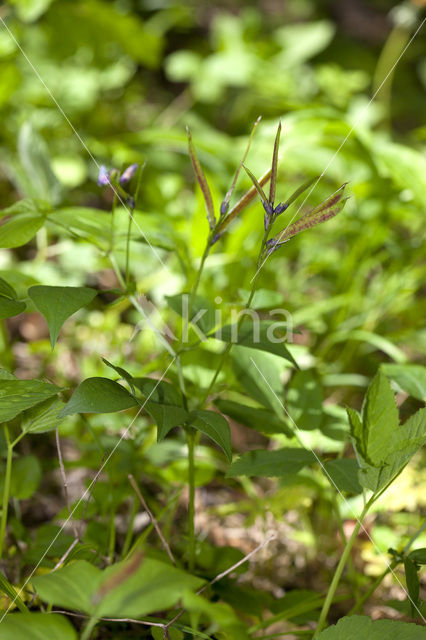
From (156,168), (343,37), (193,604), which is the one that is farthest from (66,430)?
(343,37)

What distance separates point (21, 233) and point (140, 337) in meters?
0.73

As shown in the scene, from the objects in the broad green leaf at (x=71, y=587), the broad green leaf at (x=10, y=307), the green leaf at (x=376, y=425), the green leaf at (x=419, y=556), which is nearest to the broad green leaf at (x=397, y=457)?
the green leaf at (x=376, y=425)

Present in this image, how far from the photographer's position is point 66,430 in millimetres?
1165

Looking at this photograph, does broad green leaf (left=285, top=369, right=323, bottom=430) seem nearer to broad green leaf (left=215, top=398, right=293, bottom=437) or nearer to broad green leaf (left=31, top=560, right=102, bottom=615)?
broad green leaf (left=215, top=398, right=293, bottom=437)

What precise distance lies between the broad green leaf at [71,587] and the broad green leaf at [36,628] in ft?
0.05

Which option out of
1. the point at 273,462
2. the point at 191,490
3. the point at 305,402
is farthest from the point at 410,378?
the point at 191,490

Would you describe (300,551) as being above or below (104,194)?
below

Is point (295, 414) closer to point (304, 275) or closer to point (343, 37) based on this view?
point (304, 275)

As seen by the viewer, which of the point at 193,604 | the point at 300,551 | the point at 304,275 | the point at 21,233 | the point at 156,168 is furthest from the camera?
the point at 156,168

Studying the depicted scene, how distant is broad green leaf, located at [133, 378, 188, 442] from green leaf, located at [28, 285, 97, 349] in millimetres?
115

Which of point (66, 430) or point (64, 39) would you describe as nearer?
point (66, 430)

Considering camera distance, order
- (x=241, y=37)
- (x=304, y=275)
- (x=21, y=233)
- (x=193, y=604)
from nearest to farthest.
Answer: (x=193, y=604)
(x=21, y=233)
(x=304, y=275)
(x=241, y=37)

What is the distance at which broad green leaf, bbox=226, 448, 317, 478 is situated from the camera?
2.38ft

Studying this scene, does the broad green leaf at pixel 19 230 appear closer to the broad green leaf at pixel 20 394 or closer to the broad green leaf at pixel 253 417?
the broad green leaf at pixel 20 394
